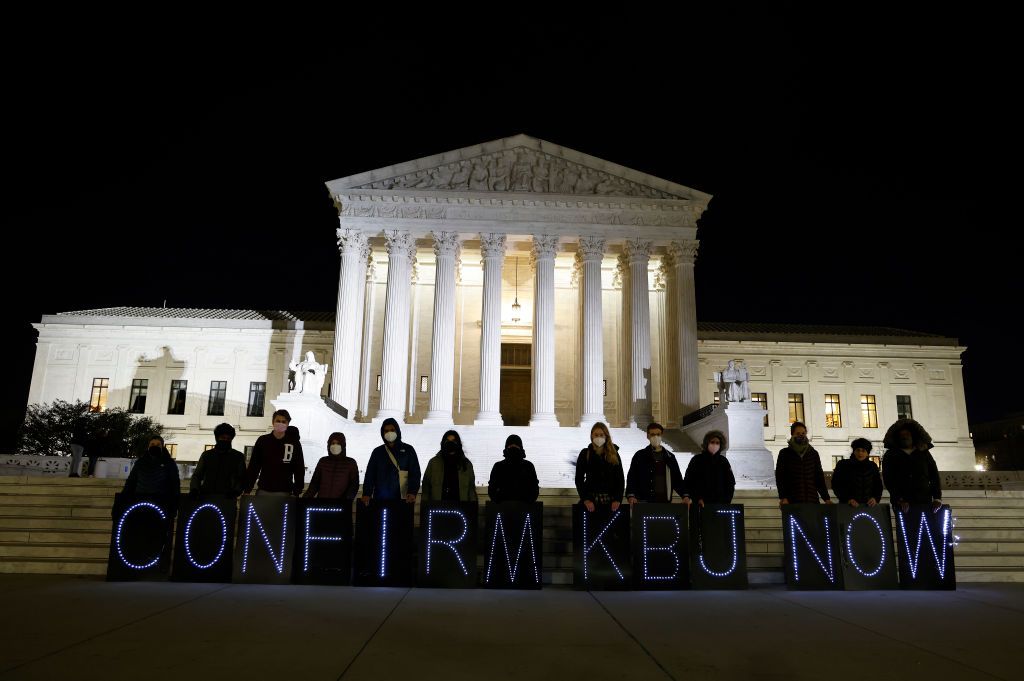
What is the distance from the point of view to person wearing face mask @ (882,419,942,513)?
10.4 m

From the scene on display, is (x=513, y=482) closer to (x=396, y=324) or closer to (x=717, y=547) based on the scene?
(x=717, y=547)

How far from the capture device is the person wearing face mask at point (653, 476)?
10227 millimetres

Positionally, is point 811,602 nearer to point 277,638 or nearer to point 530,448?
point 277,638

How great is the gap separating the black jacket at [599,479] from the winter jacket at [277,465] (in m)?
4.05

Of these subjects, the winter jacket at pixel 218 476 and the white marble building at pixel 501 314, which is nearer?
the winter jacket at pixel 218 476

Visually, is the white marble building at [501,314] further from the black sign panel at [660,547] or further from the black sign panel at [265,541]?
the black sign panel at [660,547]

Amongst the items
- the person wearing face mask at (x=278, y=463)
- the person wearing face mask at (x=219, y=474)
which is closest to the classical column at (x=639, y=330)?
the person wearing face mask at (x=278, y=463)

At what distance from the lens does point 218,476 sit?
33.1 feet

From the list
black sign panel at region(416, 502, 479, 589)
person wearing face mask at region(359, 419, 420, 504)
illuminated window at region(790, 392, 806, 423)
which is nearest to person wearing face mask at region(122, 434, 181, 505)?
person wearing face mask at region(359, 419, 420, 504)

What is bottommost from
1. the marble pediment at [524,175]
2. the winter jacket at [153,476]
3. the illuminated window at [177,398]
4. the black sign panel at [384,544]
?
the black sign panel at [384,544]

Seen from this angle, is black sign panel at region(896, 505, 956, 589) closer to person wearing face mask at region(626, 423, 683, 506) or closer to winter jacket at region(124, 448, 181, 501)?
person wearing face mask at region(626, 423, 683, 506)

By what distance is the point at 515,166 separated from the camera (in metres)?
31.1

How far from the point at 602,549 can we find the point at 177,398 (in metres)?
37.7

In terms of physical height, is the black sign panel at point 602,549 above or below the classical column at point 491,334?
below
